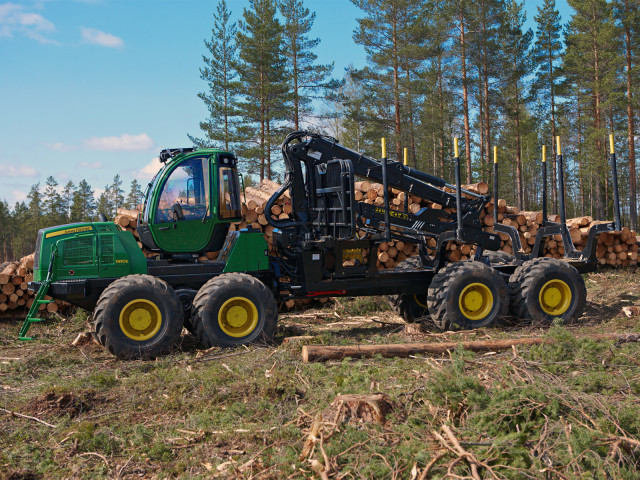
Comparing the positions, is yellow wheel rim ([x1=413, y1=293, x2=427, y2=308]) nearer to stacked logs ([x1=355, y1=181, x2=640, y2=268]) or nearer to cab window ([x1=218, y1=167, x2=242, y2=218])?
stacked logs ([x1=355, y1=181, x2=640, y2=268])

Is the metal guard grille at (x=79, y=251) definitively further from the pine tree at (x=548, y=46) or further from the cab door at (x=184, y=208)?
the pine tree at (x=548, y=46)

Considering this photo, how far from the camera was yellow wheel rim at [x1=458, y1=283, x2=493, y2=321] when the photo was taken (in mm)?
8523

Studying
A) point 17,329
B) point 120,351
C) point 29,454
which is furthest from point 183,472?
point 17,329

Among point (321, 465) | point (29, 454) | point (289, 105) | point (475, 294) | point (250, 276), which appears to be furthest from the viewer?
point (289, 105)

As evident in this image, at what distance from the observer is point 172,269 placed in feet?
26.3

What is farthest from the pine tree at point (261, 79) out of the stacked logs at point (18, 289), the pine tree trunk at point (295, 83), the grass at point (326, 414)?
the grass at point (326, 414)

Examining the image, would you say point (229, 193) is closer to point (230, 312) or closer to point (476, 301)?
point (230, 312)

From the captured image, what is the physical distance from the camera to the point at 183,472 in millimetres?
4191

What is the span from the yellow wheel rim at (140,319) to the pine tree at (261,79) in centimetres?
1655

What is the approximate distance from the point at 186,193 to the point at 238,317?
6.56 ft

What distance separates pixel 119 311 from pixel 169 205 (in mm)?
1787

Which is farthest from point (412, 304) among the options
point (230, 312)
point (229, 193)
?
point (229, 193)

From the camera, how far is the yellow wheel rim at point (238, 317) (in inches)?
302

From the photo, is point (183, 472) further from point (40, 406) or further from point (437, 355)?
point (437, 355)
